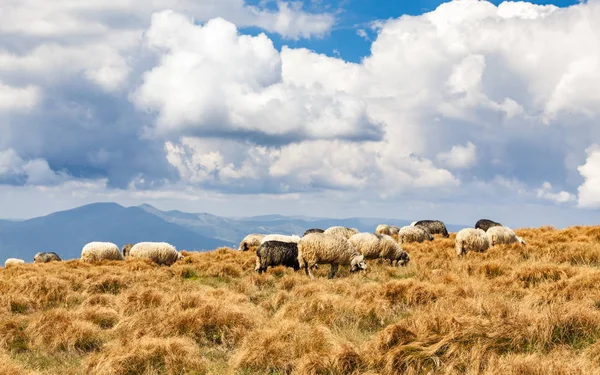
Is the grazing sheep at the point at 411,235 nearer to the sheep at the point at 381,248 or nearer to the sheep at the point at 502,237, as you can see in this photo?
the sheep at the point at 502,237

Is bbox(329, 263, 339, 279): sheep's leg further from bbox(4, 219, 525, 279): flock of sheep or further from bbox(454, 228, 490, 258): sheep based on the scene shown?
bbox(454, 228, 490, 258): sheep

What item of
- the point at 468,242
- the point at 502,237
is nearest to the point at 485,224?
the point at 502,237

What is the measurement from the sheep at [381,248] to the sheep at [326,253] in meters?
2.46

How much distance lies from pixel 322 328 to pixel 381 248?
41.6ft

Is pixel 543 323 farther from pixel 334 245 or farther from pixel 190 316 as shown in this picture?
pixel 334 245

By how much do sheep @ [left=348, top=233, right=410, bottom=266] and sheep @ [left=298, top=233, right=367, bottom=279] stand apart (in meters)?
2.46

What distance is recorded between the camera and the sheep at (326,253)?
17812 millimetres

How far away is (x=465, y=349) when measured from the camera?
22.2ft

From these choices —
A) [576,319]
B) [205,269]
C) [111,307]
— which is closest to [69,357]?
[111,307]

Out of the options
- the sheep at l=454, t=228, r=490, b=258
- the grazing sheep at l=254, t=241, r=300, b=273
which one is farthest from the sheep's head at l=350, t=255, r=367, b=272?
the sheep at l=454, t=228, r=490, b=258

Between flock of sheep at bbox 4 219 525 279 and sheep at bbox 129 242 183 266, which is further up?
flock of sheep at bbox 4 219 525 279

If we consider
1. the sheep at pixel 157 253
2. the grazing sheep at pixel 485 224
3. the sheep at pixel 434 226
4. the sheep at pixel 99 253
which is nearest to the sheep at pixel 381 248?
the sheep at pixel 157 253

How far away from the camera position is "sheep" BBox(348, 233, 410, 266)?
2038 cm

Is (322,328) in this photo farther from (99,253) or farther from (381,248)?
(99,253)
